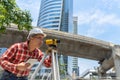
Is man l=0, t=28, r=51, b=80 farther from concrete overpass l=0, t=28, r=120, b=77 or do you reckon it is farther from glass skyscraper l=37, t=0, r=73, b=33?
glass skyscraper l=37, t=0, r=73, b=33

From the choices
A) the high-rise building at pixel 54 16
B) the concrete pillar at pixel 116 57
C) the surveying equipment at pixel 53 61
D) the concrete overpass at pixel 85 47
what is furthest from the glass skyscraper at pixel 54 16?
the surveying equipment at pixel 53 61

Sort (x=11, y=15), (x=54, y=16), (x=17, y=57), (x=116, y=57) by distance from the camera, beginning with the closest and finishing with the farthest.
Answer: (x=17, y=57) < (x=11, y=15) < (x=116, y=57) < (x=54, y=16)

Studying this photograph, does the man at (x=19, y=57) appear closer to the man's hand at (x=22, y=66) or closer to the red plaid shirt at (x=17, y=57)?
the red plaid shirt at (x=17, y=57)

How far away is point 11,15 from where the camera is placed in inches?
359

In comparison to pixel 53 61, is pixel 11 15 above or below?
above

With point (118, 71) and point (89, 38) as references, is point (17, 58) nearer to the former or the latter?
point (118, 71)

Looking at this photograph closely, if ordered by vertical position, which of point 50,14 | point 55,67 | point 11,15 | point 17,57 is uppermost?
point 50,14

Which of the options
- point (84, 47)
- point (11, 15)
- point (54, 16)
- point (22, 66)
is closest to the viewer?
point (22, 66)

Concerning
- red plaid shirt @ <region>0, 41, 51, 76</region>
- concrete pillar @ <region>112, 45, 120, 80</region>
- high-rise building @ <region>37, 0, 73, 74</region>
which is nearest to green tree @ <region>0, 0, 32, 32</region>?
red plaid shirt @ <region>0, 41, 51, 76</region>

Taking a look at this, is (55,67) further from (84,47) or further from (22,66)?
(84,47)

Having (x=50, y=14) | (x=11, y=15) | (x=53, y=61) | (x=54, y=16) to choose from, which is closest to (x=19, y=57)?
(x=53, y=61)

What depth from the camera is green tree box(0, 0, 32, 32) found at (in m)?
8.32

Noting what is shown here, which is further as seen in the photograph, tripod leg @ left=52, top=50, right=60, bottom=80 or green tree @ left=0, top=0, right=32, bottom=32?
green tree @ left=0, top=0, right=32, bottom=32

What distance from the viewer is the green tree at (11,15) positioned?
8318 mm
